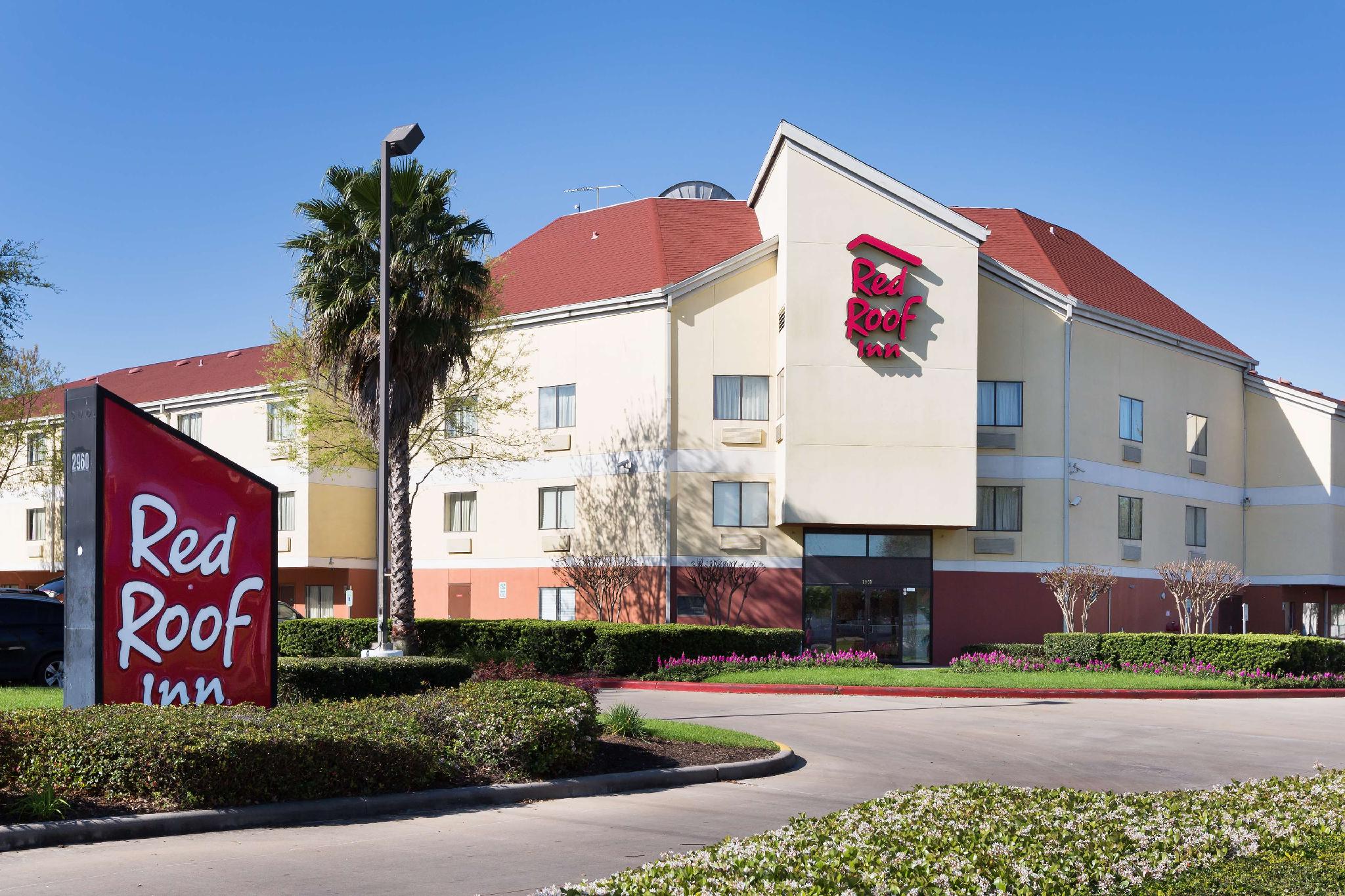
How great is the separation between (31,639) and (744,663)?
1426 centimetres

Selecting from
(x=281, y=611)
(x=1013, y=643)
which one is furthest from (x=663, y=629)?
(x=281, y=611)

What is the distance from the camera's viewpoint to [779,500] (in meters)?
35.0

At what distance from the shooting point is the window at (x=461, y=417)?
3550 cm

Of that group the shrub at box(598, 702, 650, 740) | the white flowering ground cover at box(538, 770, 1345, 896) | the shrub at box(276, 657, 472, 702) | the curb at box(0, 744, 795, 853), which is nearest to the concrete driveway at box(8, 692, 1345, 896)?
the curb at box(0, 744, 795, 853)

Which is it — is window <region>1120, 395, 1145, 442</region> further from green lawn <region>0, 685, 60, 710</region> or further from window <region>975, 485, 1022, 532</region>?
green lawn <region>0, 685, 60, 710</region>

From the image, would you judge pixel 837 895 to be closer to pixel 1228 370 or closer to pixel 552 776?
pixel 552 776

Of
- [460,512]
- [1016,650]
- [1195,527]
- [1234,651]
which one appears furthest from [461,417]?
[1195,527]

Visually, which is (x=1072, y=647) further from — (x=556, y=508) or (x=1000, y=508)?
(x=556, y=508)

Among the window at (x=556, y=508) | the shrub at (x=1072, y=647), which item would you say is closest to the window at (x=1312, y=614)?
the shrub at (x=1072, y=647)

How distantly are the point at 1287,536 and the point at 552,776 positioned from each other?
1442 inches

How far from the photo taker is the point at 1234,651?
2862 centimetres

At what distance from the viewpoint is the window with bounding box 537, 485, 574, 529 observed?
37.5 m

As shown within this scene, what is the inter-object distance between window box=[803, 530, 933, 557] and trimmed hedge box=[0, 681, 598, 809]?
73.2 feet

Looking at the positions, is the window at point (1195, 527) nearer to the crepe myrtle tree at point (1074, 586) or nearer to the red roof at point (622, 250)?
the crepe myrtle tree at point (1074, 586)
